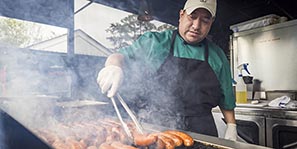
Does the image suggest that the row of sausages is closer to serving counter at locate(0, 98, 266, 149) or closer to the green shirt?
serving counter at locate(0, 98, 266, 149)

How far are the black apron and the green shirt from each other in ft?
0.13

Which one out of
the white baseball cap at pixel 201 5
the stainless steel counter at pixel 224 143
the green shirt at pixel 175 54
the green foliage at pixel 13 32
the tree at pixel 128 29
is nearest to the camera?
the stainless steel counter at pixel 224 143

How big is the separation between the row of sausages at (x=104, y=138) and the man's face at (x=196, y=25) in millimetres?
857

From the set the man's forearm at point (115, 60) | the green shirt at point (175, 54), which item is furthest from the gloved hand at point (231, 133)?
the man's forearm at point (115, 60)

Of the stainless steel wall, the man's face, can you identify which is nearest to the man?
the man's face

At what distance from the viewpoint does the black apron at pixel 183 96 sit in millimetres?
1866

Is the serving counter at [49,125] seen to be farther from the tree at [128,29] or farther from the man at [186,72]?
the tree at [128,29]

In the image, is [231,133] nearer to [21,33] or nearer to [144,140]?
[144,140]

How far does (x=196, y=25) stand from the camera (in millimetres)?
1857

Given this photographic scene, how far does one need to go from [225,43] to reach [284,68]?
63.2 inches

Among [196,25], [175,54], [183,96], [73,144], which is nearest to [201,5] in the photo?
[196,25]

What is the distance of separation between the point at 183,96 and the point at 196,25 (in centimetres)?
56

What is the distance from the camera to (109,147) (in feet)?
3.83

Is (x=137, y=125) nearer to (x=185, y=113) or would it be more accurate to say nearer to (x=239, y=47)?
(x=185, y=113)
